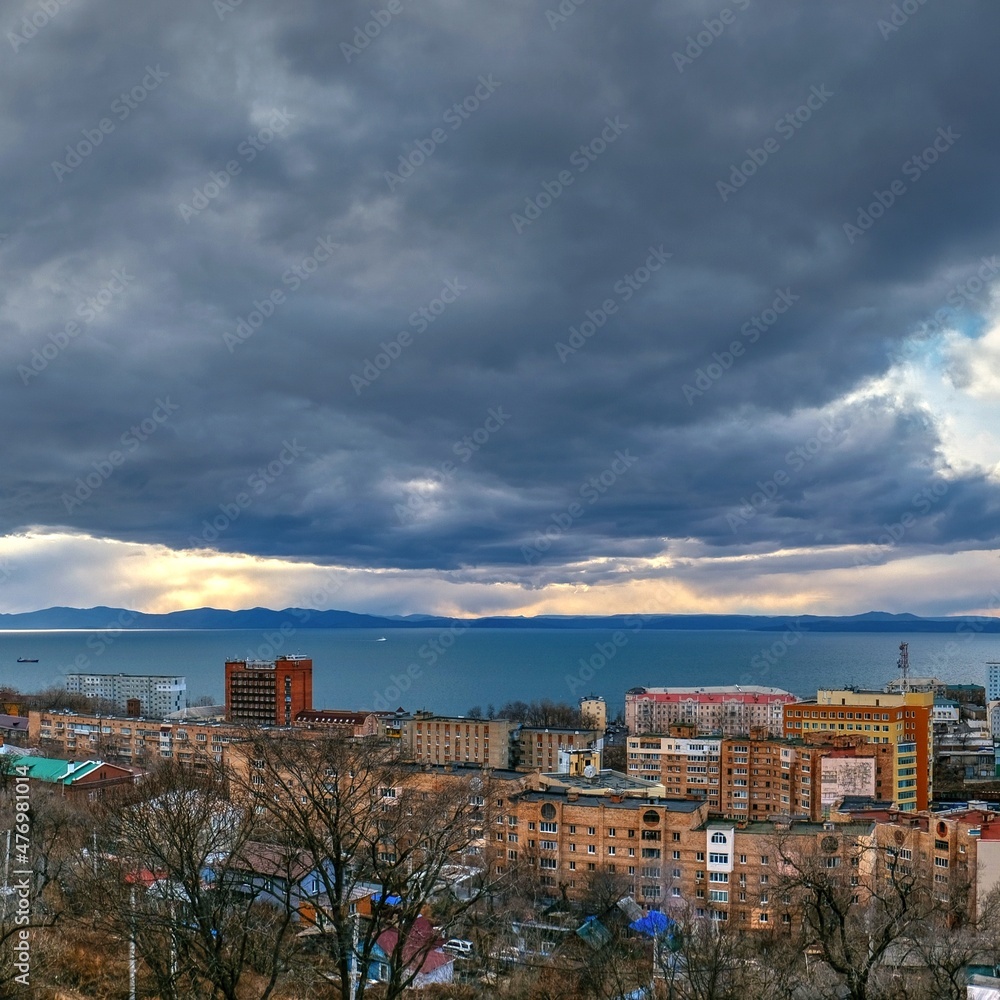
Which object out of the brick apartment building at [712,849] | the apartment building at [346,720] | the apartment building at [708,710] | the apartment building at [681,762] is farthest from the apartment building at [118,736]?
the apartment building at [708,710]

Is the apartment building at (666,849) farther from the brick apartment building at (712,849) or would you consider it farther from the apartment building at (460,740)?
the apartment building at (460,740)

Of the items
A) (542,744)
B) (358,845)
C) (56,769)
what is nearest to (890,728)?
(542,744)

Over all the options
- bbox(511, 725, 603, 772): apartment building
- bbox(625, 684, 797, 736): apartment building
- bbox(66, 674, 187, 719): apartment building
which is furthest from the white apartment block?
bbox(66, 674, 187, 719): apartment building

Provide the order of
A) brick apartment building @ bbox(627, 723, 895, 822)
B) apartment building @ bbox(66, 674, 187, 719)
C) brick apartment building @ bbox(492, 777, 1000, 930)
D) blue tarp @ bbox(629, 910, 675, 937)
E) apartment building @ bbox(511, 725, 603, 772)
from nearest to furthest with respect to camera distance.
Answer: blue tarp @ bbox(629, 910, 675, 937) → brick apartment building @ bbox(492, 777, 1000, 930) → brick apartment building @ bbox(627, 723, 895, 822) → apartment building @ bbox(511, 725, 603, 772) → apartment building @ bbox(66, 674, 187, 719)

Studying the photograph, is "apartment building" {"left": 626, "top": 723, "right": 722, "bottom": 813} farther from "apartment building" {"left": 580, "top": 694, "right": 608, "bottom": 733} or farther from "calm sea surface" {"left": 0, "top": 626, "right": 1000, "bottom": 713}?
"calm sea surface" {"left": 0, "top": 626, "right": 1000, "bottom": 713}

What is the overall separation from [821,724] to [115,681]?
8246 centimetres

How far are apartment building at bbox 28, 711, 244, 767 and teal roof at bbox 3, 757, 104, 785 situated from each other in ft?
28.0

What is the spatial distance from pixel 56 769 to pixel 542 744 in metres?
26.1

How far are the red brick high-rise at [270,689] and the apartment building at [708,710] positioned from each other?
2756cm

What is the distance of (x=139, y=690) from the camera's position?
9950cm

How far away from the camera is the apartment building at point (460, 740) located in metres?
50.6

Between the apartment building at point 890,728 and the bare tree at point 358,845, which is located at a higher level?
the bare tree at point 358,845

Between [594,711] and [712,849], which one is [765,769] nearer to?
[712,849]

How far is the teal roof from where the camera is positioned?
3328cm
